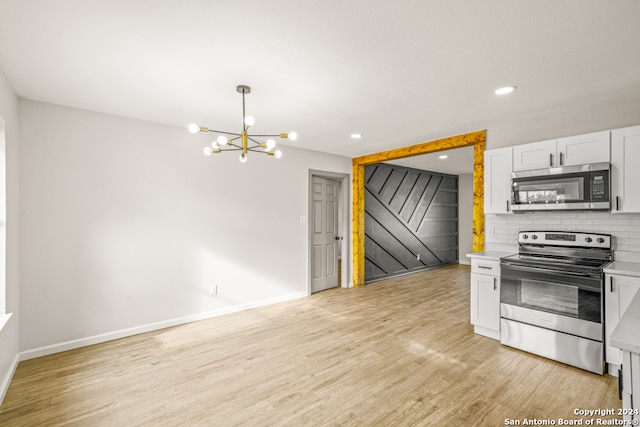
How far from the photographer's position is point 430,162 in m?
6.60

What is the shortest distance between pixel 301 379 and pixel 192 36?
2.73 m

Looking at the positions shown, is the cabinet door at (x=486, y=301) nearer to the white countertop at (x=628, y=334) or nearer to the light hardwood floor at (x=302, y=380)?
the light hardwood floor at (x=302, y=380)

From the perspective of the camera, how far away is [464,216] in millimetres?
8328

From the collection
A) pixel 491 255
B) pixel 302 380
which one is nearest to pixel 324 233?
pixel 491 255

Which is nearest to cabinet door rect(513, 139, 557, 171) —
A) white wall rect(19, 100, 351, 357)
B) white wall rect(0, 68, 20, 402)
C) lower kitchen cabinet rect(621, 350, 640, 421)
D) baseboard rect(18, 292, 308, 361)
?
lower kitchen cabinet rect(621, 350, 640, 421)

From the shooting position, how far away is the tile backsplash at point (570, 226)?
2824 mm

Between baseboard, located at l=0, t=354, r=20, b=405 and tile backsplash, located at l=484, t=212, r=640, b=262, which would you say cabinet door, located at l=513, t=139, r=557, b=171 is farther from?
baseboard, located at l=0, t=354, r=20, b=405

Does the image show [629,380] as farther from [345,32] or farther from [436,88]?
[436,88]

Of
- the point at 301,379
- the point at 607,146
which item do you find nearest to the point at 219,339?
the point at 301,379

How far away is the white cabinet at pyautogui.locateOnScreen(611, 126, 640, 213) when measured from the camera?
2631 mm

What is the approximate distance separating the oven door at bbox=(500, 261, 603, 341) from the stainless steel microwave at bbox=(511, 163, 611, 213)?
0.69 meters

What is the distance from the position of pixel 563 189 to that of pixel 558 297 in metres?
1.07

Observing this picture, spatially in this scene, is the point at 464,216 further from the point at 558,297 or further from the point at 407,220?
the point at 558,297

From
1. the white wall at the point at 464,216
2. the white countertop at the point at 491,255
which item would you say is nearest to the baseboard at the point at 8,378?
the white countertop at the point at 491,255
